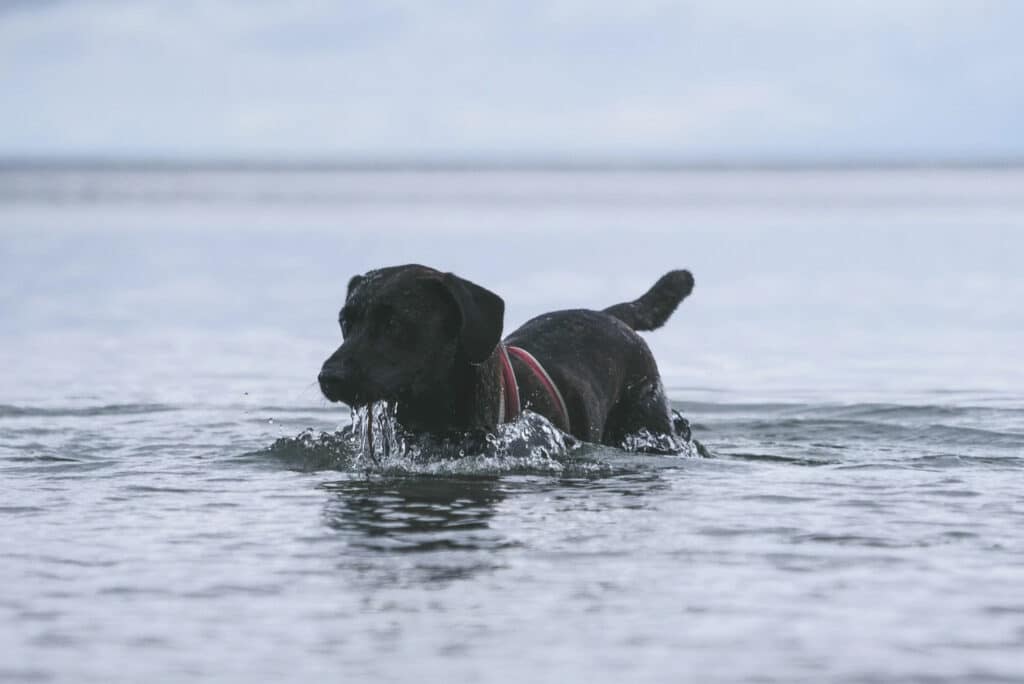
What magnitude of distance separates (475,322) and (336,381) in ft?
3.01

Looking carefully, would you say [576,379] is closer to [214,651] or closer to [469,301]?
[469,301]

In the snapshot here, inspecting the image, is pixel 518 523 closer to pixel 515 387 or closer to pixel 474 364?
pixel 474 364

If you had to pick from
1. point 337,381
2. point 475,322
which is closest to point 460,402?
point 475,322

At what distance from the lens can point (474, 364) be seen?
29.5 ft

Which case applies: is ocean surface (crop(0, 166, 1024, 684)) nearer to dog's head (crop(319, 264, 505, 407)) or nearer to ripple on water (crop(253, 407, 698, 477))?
ripple on water (crop(253, 407, 698, 477))

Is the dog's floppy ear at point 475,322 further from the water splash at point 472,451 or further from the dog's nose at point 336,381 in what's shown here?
the dog's nose at point 336,381

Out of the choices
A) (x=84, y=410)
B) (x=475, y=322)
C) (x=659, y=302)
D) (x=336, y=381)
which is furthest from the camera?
(x=84, y=410)

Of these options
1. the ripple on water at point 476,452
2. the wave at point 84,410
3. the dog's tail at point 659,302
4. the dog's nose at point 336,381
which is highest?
the dog's tail at point 659,302

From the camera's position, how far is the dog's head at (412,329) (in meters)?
8.63

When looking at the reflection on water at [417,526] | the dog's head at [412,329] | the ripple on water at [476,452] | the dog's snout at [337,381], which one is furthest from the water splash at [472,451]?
the dog's snout at [337,381]

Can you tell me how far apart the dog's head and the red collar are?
16.2 inches

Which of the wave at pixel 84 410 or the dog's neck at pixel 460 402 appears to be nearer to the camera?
the dog's neck at pixel 460 402

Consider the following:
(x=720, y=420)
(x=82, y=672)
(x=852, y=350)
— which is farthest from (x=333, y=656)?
(x=852, y=350)

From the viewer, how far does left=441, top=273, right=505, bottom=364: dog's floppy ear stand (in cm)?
887
